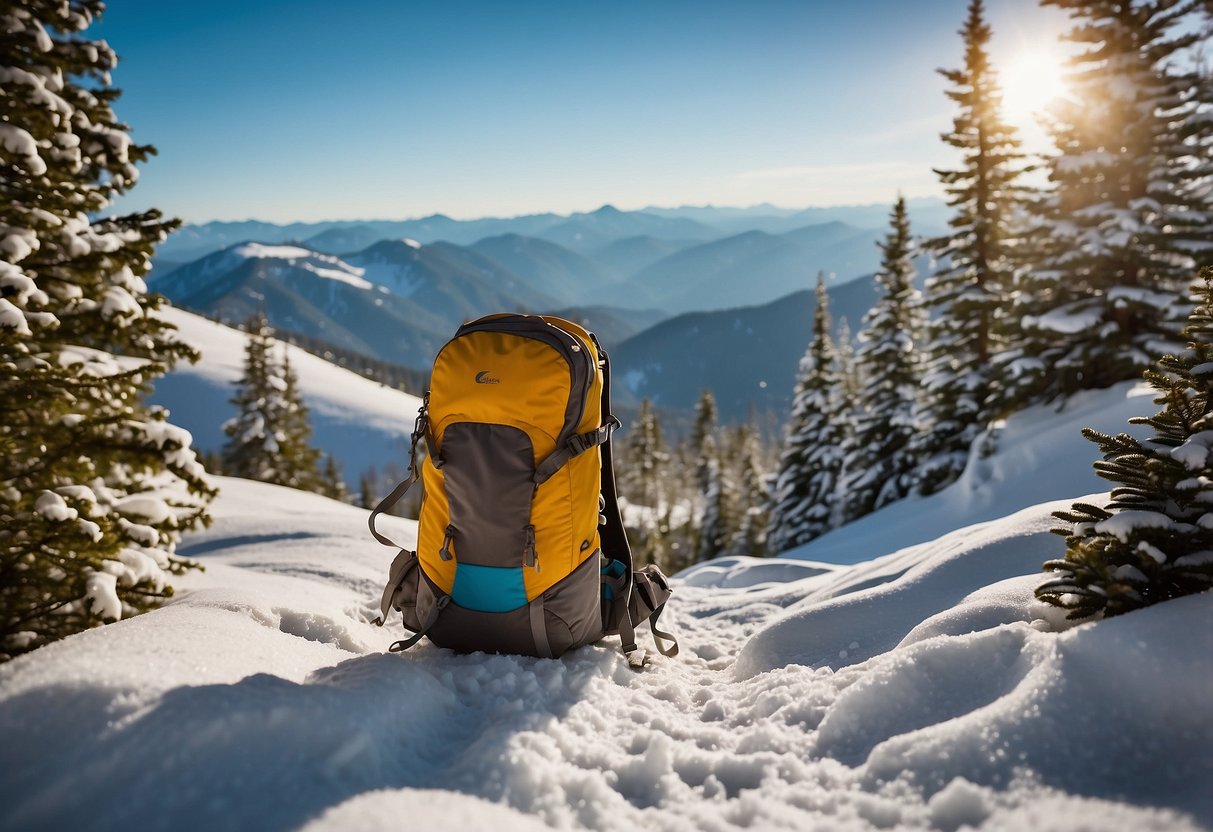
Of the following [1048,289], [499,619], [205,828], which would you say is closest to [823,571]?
[499,619]

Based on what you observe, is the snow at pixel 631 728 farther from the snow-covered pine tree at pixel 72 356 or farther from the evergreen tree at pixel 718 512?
the evergreen tree at pixel 718 512

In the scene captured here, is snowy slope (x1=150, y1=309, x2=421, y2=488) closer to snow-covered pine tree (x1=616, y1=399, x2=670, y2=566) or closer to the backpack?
snow-covered pine tree (x1=616, y1=399, x2=670, y2=566)

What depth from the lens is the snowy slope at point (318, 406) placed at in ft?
323

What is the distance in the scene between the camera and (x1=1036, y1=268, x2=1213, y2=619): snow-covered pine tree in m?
2.29

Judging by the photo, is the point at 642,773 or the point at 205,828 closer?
the point at 205,828

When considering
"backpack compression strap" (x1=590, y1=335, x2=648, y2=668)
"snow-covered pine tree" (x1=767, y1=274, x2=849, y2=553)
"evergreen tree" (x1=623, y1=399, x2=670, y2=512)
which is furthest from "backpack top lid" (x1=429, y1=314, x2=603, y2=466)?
"evergreen tree" (x1=623, y1=399, x2=670, y2=512)

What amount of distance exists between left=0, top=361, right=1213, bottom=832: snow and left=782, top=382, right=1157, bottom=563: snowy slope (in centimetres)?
545

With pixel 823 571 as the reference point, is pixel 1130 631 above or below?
above

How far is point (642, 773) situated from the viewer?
7.38ft

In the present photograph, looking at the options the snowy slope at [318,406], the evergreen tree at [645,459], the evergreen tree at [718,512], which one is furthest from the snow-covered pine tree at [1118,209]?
the snowy slope at [318,406]

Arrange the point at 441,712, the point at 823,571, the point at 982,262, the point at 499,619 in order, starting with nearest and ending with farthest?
the point at 441,712, the point at 499,619, the point at 823,571, the point at 982,262

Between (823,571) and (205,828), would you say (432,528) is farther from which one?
(823,571)

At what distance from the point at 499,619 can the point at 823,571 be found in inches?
185

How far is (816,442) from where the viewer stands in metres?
24.0
